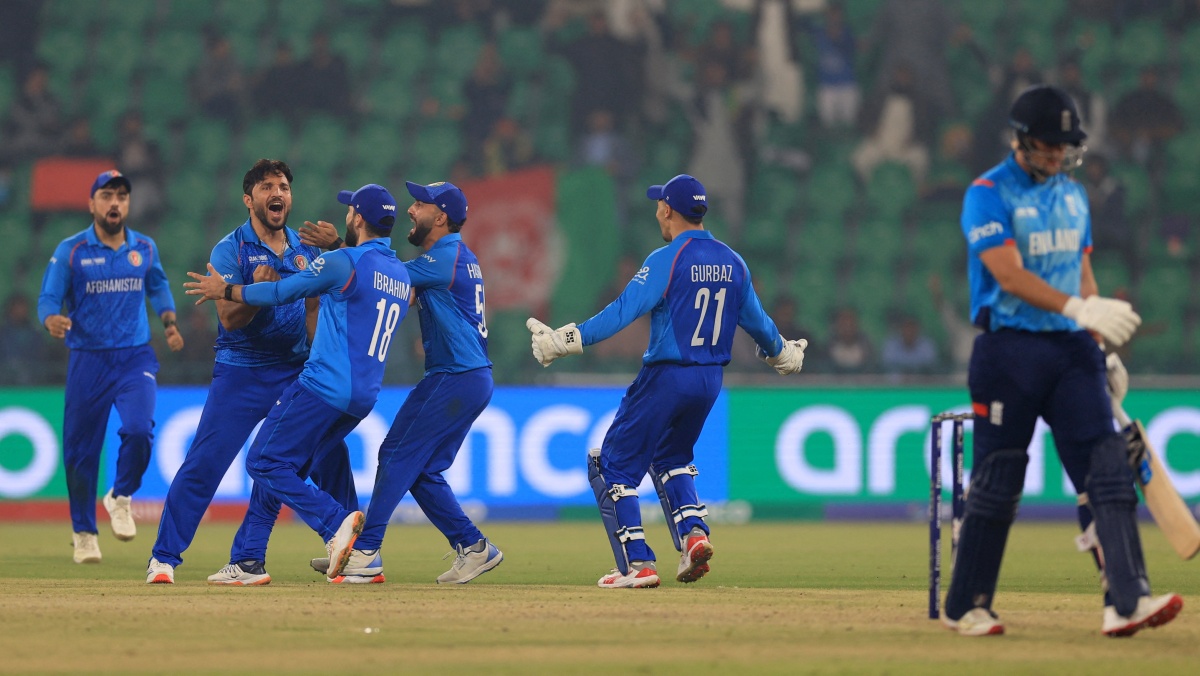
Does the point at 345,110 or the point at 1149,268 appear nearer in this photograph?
the point at 1149,268

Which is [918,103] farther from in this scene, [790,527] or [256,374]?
[256,374]

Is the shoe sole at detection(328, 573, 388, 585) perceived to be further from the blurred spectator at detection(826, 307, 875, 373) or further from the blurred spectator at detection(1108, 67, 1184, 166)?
the blurred spectator at detection(1108, 67, 1184, 166)

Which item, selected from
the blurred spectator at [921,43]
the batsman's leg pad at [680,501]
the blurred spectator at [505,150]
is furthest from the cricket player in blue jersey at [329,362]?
the blurred spectator at [921,43]

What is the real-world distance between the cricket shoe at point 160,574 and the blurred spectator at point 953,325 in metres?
11.1

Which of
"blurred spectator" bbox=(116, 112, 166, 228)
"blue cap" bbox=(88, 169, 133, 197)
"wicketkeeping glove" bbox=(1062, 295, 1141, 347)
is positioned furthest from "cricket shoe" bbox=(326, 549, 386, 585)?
"blurred spectator" bbox=(116, 112, 166, 228)

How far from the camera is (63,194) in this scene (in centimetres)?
1953

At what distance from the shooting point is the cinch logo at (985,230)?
20.7ft

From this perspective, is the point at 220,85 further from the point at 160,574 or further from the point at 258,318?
the point at 160,574

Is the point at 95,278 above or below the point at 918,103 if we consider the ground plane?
below

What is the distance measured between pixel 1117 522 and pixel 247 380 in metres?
5.12

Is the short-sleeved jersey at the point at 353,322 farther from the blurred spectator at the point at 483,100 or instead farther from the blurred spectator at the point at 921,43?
the blurred spectator at the point at 921,43

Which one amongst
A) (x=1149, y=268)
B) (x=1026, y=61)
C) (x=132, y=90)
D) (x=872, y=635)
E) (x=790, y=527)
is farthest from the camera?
(x=132, y=90)

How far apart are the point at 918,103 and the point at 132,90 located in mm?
10825

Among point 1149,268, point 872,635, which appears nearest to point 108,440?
A: point 872,635
